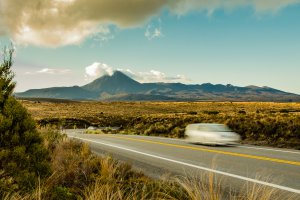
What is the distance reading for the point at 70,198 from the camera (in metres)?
6.24

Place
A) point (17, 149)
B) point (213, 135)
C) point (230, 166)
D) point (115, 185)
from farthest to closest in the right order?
point (213, 135) < point (230, 166) < point (115, 185) < point (17, 149)

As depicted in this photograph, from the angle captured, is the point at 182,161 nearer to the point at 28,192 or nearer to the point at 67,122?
the point at 28,192

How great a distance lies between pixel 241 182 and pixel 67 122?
158 ft

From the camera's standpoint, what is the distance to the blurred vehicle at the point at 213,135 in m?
17.3

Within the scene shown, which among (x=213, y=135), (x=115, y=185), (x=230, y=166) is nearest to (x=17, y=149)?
(x=115, y=185)

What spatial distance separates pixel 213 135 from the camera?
17406 millimetres

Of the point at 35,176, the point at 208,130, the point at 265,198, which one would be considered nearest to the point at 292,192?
the point at 265,198

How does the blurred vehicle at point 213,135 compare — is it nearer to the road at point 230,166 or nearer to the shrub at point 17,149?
the road at point 230,166

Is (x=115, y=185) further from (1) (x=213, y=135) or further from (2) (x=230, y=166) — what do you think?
(1) (x=213, y=135)

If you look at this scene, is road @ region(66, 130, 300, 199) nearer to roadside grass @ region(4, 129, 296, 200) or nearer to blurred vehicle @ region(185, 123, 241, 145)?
roadside grass @ region(4, 129, 296, 200)

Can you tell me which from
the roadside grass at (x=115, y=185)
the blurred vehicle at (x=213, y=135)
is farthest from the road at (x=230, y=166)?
the blurred vehicle at (x=213, y=135)

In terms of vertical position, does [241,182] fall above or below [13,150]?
below

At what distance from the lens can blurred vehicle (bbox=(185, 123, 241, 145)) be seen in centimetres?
1730

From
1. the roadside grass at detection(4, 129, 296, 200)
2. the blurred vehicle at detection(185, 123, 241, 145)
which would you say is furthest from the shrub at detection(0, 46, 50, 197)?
the blurred vehicle at detection(185, 123, 241, 145)
